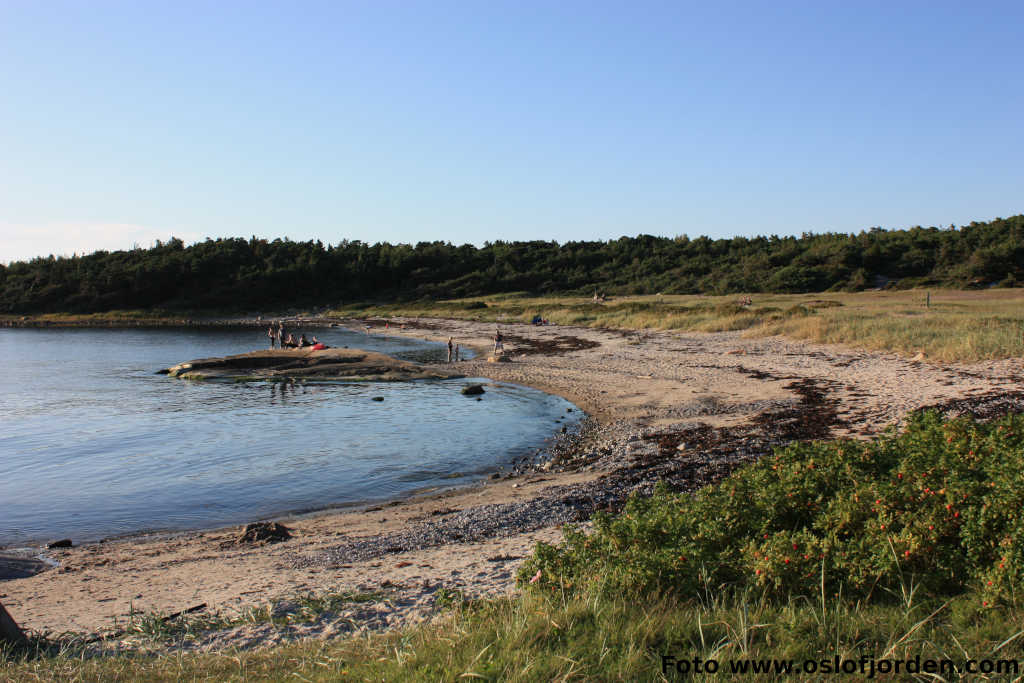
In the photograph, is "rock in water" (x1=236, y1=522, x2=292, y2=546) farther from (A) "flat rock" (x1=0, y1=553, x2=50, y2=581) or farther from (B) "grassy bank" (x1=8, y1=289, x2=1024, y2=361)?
(B) "grassy bank" (x1=8, y1=289, x2=1024, y2=361)

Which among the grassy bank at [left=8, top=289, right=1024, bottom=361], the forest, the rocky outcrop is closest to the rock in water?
the rocky outcrop

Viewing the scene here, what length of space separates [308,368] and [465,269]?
8129 centimetres

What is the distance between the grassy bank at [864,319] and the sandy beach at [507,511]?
1527mm

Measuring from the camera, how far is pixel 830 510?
5562 millimetres

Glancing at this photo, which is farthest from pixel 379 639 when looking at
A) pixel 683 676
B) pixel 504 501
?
pixel 504 501

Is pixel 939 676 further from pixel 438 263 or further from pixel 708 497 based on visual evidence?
pixel 438 263

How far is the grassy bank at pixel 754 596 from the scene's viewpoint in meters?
4.18

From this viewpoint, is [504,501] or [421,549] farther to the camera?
[504,501]

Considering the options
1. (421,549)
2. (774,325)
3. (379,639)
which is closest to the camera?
(379,639)

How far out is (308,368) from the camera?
1308 inches

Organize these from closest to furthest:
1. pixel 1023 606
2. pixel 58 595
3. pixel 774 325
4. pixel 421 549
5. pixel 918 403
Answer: pixel 1023 606 < pixel 58 595 < pixel 421 549 < pixel 918 403 < pixel 774 325

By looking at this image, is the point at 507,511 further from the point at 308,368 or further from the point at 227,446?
the point at 308,368

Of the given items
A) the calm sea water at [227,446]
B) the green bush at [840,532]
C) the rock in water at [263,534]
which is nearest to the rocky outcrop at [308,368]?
the calm sea water at [227,446]

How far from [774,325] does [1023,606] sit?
3327 centimetres
